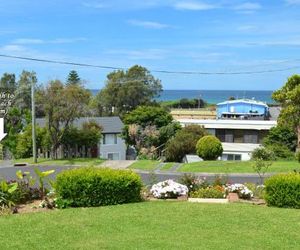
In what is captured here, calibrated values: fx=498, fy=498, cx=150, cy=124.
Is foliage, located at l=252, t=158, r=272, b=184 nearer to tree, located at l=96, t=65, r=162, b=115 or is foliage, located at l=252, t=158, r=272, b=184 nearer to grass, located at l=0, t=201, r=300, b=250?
grass, located at l=0, t=201, r=300, b=250

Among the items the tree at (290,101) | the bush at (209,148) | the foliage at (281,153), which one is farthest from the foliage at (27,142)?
the tree at (290,101)

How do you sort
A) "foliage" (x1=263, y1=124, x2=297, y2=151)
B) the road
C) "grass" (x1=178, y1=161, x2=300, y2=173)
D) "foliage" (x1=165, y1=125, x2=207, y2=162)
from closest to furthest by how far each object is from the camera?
1. the road
2. "grass" (x1=178, y1=161, x2=300, y2=173)
3. "foliage" (x1=165, y1=125, x2=207, y2=162)
4. "foliage" (x1=263, y1=124, x2=297, y2=151)

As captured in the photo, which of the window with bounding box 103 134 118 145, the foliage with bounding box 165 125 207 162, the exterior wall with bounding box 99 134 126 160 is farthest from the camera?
the window with bounding box 103 134 118 145

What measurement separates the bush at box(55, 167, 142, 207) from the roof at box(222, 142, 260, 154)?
33.6 metres

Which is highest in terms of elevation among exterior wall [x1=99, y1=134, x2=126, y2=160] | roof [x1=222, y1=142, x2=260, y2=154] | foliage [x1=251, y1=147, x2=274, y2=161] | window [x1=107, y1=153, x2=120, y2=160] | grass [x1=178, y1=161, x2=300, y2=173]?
foliage [x1=251, y1=147, x2=274, y2=161]

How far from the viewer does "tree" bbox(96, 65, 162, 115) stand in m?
75.4

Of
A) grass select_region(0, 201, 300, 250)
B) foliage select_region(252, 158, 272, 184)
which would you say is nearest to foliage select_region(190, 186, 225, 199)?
grass select_region(0, 201, 300, 250)

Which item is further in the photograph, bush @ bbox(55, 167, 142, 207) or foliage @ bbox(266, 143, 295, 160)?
foliage @ bbox(266, 143, 295, 160)

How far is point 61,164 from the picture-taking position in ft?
99.3

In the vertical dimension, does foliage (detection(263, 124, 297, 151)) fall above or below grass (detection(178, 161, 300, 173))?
above

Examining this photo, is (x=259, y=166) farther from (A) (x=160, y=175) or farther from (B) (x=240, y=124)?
(B) (x=240, y=124)

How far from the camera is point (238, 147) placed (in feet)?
153

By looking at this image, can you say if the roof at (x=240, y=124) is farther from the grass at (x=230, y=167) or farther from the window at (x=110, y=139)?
the grass at (x=230, y=167)

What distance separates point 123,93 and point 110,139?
22736mm
